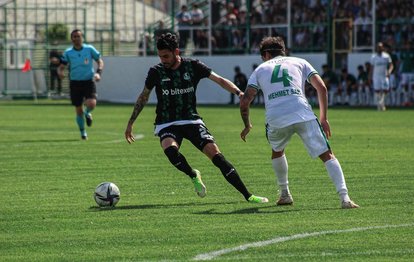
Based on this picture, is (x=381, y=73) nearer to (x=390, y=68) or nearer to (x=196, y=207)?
(x=390, y=68)

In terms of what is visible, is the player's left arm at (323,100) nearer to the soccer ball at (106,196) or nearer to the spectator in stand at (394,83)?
the soccer ball at (106,196)

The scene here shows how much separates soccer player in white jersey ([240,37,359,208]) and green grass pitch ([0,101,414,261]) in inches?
23.3

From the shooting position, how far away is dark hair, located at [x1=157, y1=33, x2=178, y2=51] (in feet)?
41.6

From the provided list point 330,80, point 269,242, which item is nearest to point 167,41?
point 269,242

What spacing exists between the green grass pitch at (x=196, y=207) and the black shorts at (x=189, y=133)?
0.72m

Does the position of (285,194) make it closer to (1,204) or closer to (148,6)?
(1,204)

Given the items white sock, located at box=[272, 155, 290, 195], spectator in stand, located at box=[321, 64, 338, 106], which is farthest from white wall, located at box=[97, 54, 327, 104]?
white sock, located at box=[272, 155, 290, 195]

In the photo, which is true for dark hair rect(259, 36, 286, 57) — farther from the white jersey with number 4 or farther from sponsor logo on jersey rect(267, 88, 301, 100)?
sponsor logo on jersey rect(267, 88, 301, 100)

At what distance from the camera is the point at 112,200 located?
41.5 ft

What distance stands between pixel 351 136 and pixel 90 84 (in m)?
5.89

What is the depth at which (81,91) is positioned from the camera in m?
25.1

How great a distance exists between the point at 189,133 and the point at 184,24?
36977 millimetres

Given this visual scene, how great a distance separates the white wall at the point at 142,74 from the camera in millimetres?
46469

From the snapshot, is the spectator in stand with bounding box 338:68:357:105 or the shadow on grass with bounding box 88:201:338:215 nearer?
the shadow on grass with bounding box 88:201:338:215
